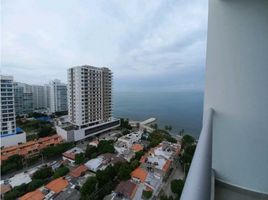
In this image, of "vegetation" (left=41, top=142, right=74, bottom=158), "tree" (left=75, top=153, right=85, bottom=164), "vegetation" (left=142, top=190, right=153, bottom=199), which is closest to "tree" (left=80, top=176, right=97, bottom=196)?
"vegetation" (left=142, top=190, right=153, bottom=199)

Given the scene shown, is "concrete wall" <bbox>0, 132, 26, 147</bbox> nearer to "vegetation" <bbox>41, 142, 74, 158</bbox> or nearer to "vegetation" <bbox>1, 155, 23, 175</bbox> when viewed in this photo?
"vegetation" <bbox>1, 155, 23, 175</bbox>

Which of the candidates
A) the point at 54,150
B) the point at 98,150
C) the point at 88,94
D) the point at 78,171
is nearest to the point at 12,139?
the point at 54,150

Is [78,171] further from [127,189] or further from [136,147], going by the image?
[136,147]

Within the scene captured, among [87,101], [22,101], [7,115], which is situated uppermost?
[87,101]

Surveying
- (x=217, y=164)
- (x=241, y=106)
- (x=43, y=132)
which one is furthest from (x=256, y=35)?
(x=43, y=132)

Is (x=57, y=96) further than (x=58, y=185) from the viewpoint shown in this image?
Yes

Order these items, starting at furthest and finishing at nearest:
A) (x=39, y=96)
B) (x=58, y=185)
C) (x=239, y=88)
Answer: (x=39, y=96) → (x=58, y=185) → (x=239, y=88)

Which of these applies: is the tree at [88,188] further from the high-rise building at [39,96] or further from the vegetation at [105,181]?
the high-rise building at [39,96]
